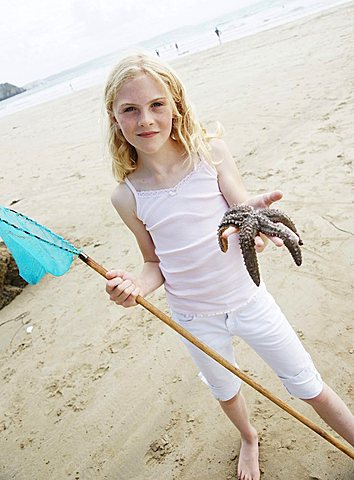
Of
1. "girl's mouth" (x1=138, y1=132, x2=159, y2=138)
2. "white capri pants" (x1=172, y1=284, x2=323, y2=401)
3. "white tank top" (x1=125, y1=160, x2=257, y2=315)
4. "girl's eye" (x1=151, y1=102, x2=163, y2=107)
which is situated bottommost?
"white capri pants" (x1=172, y1=284, x2=323, y2=401)

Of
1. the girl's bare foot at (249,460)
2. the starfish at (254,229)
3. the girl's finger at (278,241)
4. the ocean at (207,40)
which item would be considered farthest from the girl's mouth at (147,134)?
the ocean at (207,40)

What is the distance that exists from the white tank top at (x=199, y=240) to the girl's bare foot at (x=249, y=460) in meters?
1.10

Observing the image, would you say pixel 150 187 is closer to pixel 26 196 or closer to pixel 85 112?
pixel 26 196

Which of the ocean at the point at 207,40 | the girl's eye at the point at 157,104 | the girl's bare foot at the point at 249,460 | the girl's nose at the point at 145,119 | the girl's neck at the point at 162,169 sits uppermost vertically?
the girl's eye at the point at 157,104

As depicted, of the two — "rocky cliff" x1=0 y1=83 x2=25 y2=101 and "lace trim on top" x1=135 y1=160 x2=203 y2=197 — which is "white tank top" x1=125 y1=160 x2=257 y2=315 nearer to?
"lace trim on top" x1=135 y1=160 x2=203 y2=197

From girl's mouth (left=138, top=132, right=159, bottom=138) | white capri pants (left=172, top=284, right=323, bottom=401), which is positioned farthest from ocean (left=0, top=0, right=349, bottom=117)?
white capri pants (left=172, top=284, right=323, bottom=401)

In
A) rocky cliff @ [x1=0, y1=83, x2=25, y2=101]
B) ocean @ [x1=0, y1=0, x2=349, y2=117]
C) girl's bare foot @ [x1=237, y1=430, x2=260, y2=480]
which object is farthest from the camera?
rocky cliff @ [x1=0, y1=83, x2=25, y2=101]

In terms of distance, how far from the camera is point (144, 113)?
2.27 metres

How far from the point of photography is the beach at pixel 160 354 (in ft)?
10.2

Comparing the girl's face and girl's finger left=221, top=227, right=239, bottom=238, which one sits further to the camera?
the girl's face

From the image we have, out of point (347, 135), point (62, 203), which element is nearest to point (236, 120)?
point (347, 135)

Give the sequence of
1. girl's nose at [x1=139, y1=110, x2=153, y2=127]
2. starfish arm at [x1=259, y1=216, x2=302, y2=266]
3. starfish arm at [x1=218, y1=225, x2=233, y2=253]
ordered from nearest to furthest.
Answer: starfish arm at [x1=259, y1=216, x2=302, y2=266]
starfish arm at [x1=218, y1=225, x2=233, y2=253]
girl's nose at [x1=139, y1=110, x2=153, y2=127]

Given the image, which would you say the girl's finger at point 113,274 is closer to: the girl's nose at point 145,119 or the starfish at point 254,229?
the starfish at point 254,229

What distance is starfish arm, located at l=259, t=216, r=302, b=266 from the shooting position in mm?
1906
